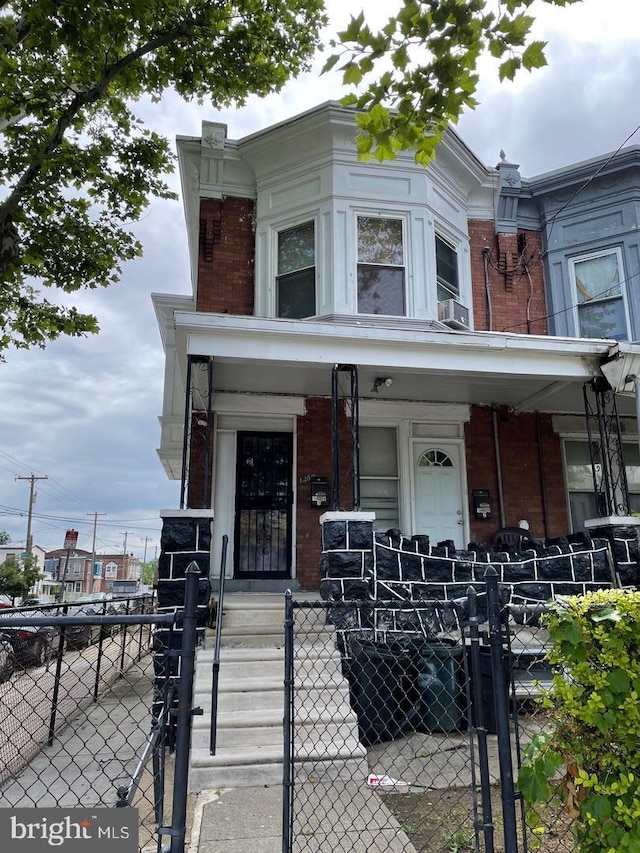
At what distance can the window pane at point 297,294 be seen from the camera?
357 inches

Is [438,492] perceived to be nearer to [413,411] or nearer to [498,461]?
[498,461]

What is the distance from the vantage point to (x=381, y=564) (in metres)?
6.41

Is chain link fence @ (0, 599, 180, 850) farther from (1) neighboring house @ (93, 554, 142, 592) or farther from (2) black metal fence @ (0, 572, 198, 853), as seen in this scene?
(1) neighboring house @ (93, 554, 142, 592)

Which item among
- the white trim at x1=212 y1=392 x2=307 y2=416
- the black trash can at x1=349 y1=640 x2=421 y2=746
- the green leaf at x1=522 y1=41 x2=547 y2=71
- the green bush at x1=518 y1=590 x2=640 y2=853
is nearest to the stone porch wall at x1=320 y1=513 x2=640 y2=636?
the black trash can at x1=349 y1=640 x2=421 y2=746

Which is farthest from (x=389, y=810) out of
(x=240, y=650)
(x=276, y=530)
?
(x=276, y=530)

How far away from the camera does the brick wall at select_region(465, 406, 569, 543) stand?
909 cm

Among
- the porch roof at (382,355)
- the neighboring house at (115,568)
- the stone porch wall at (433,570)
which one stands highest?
the porch roof at (382,355)

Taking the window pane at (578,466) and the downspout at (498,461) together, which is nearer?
the downspout at (498,461)

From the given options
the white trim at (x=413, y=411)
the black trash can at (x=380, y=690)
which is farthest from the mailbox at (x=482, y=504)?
the black trash can at (x=380, y=690)

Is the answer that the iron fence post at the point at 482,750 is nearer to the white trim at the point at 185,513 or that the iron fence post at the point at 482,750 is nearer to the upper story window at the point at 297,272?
the white trim at the point at 185,513

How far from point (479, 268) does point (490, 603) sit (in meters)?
8.60

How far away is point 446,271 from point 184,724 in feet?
28.6

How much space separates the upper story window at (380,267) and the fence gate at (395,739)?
456 cm

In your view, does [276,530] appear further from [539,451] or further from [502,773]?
[502,773]
